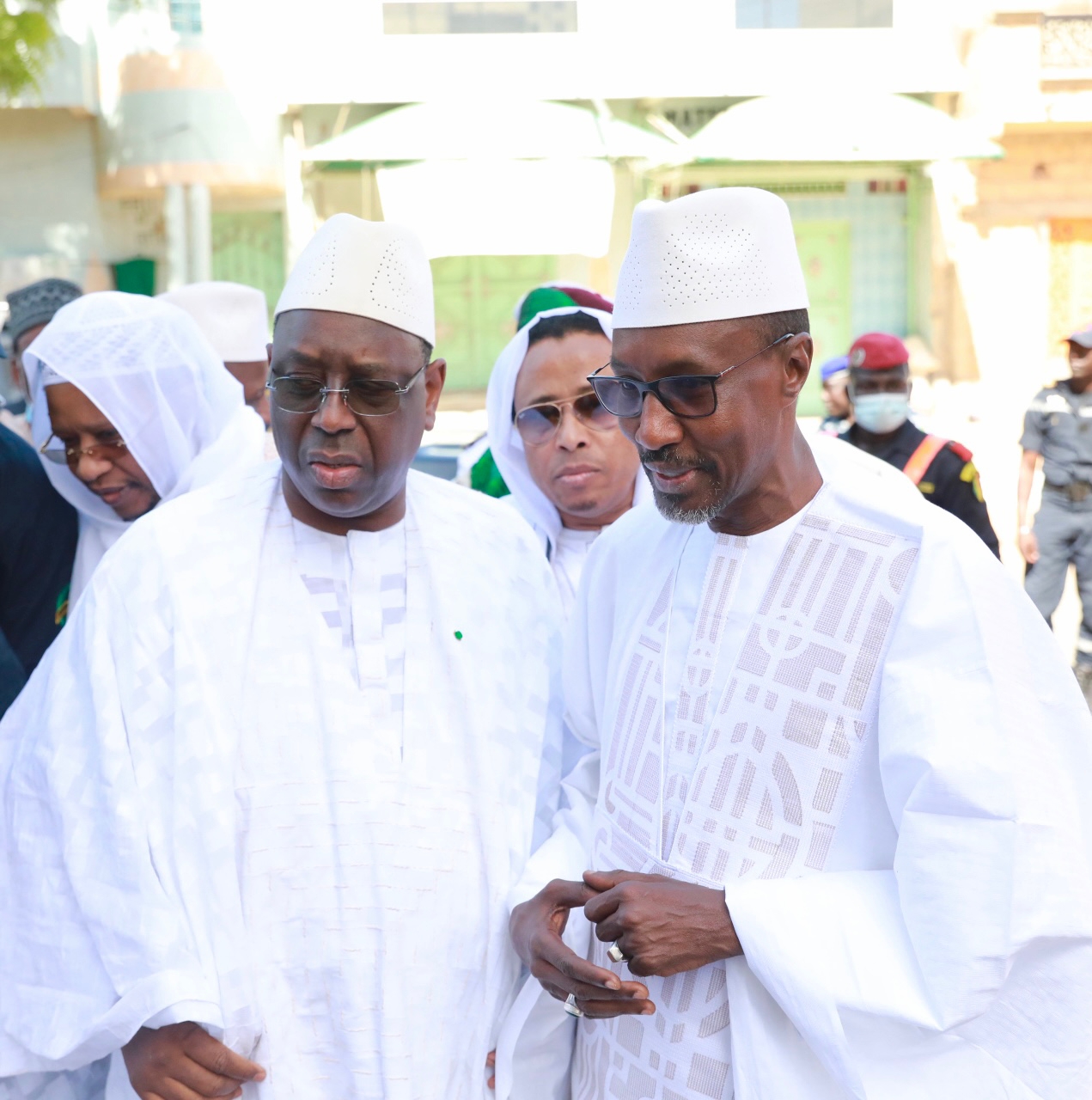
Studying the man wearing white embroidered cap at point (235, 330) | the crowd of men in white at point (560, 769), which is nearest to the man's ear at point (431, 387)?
the crowd of men in white at point (560, 769)

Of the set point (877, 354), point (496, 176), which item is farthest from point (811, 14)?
point (877, 354)

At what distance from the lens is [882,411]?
608 cm

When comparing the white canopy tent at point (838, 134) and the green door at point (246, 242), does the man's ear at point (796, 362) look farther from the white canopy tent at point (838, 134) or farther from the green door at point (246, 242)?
the green door at point (246, 242)

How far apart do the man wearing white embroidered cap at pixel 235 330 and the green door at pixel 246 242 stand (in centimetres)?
1066

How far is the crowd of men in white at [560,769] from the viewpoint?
70.4 inches

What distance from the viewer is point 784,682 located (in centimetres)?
195

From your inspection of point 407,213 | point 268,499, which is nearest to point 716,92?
point 407,213

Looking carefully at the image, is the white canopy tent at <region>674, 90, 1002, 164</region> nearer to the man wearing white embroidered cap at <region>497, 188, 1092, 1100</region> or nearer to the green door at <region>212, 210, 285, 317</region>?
the green door at <region>212, 210, 285, 317</region>

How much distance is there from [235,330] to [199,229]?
9.83m

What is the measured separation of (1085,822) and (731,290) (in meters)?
0.88

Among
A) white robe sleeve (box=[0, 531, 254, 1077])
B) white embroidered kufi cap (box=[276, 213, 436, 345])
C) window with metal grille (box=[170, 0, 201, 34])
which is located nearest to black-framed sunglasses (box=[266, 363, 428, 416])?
white embroidered kufi cap (box=[276, 213, 436, 345])

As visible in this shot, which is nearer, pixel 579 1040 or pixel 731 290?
pixel 731 290

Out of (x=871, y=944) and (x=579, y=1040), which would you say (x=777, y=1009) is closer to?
(x=871, y=944)

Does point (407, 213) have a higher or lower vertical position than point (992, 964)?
higher
